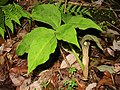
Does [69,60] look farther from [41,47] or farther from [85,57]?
[41,47]

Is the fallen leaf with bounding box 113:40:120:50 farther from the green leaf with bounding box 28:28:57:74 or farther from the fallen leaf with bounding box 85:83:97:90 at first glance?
the green leaf with bounding box 28:28:57:74

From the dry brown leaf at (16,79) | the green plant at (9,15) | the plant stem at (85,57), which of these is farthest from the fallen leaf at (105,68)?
the green plant at (9,15)

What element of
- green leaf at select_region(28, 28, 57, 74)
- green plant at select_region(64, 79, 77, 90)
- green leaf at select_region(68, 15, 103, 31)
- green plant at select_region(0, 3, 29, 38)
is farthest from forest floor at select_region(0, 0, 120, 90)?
green leaf at select_region(28, 28, 57, 74)

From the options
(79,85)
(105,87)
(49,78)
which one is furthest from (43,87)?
(105,87)

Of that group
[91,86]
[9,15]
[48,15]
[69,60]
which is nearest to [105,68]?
[91,86]

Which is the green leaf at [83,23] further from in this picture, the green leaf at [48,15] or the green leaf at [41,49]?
the green leaf at [41,49]

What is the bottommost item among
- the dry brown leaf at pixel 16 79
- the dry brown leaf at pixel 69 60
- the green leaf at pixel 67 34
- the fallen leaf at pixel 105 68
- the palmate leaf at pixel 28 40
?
the dry brown leaf at pixel 16 79

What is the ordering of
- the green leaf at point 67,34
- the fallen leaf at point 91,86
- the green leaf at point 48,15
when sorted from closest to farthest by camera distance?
1. the green leaf at point 67,34
2. the green leaf at point 48,15
3. the fallen leaf at point 91,86
